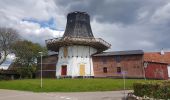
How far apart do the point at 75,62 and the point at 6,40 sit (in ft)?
61.9

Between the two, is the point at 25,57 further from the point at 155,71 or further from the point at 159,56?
the point at 159,56

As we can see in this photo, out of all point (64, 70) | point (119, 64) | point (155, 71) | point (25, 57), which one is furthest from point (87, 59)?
point (25, 57)

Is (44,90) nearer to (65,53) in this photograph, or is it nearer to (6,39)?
(65,53)

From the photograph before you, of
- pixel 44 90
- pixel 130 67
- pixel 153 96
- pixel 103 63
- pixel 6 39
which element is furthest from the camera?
pixel 6 39

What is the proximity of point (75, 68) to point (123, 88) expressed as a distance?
21729mm

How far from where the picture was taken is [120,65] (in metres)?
52.4

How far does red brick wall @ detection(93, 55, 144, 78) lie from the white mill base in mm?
1406

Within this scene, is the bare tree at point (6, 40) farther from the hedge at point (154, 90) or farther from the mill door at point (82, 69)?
the hedge at point (154, 90)

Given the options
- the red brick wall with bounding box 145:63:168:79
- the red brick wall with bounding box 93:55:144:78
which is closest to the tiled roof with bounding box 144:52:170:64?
the red brick wall with bounding box 145:63:168:79

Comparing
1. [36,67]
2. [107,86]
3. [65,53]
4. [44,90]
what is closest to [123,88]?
[107,86]

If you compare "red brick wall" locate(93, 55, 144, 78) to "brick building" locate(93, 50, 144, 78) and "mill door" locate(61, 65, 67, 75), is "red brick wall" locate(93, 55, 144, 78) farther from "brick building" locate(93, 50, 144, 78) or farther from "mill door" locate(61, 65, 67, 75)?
"mill door" locate(61, 65, 67, 75)

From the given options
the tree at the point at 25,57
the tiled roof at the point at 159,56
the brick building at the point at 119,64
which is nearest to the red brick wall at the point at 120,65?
the brick building at the point at 119,64

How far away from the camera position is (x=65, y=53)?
2227 inches

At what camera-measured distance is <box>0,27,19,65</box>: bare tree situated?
210ft
